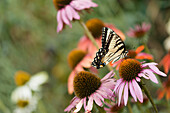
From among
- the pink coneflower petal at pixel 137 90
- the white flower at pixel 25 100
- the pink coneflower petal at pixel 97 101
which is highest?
the white flower at pixel 25 100

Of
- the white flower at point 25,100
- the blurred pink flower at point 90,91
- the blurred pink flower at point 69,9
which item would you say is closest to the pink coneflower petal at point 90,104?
the blurred pink flower at point 90,91

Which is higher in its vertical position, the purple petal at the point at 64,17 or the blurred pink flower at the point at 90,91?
the purple petal at the point at 64,17

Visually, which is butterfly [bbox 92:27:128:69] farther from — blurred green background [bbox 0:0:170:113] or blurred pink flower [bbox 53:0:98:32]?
blurred green background [bbox 0:0:170:113]

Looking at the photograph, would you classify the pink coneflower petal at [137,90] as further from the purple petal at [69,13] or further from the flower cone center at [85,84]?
the purple petal at [69,13]

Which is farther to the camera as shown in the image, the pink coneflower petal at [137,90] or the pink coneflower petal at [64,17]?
the pink coneflower petal at [64,17]

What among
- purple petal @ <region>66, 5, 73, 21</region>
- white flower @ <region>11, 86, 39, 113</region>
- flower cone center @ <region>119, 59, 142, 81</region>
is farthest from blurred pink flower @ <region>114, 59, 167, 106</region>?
white flower @ <region>11, 86, 39, 113</region>

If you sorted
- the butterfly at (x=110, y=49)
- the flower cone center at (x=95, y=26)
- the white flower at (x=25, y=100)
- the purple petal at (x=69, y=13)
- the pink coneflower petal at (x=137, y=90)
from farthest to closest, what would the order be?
the white flower at (x=25, y=100) < the flower cone center at (x=95, y=26) < the purple petal at (x=69, y=13) < the butterfly at (x=110, y=49) < the pink coneflower petal at (x=137, y=90)

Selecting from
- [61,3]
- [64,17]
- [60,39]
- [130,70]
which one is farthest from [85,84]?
[60,39]

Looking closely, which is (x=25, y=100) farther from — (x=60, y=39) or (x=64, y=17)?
(x=60, y=39)
